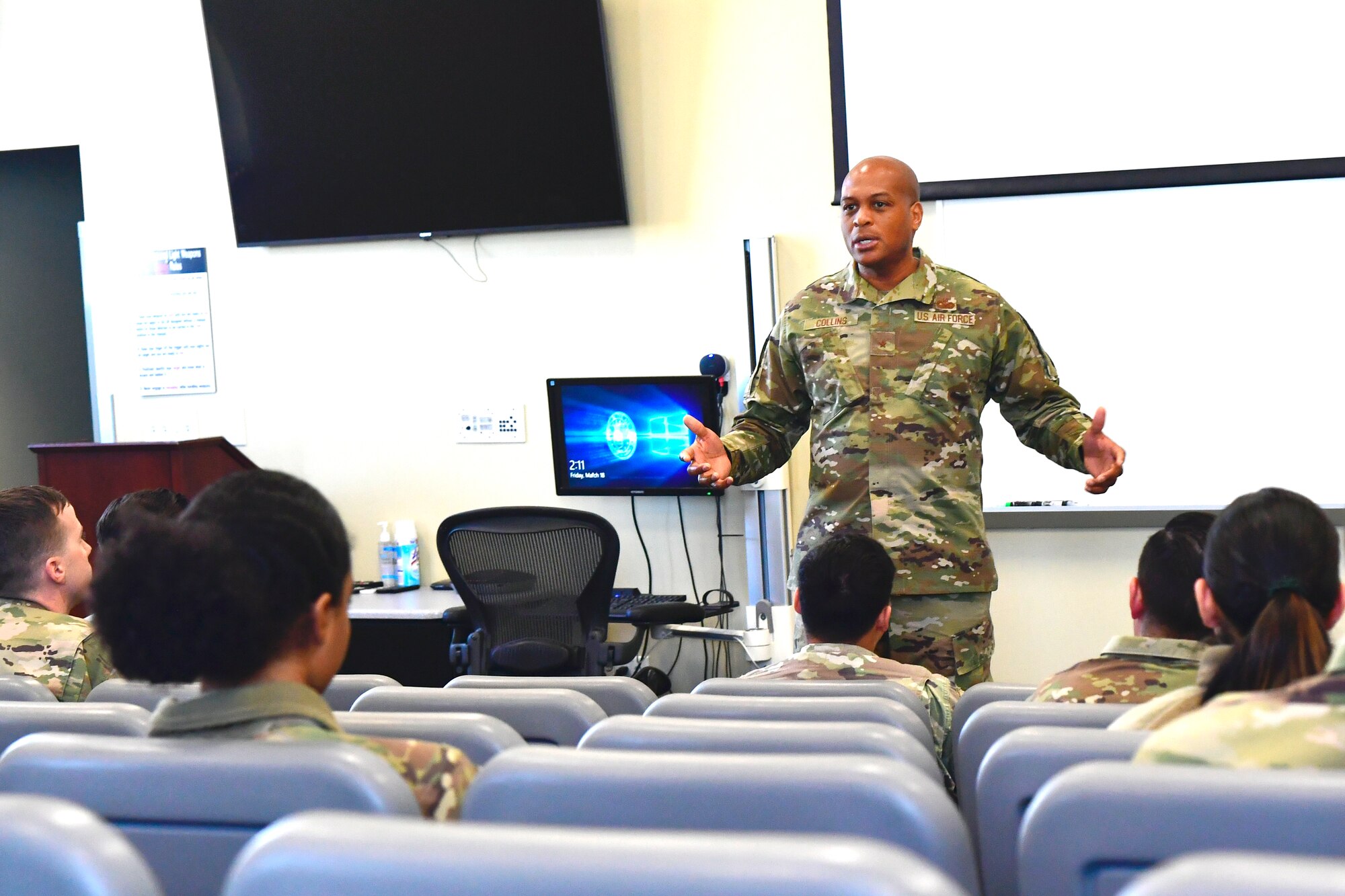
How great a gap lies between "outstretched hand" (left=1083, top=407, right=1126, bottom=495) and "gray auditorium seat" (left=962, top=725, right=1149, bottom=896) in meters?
1.51

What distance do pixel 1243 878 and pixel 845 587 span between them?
1.82 metres

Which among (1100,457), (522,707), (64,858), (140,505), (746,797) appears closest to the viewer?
(64,858)

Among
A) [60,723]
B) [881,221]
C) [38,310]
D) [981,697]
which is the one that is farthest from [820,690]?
[38,310]

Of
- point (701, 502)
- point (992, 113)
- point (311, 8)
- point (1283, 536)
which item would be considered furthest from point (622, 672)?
point (1283, 536)

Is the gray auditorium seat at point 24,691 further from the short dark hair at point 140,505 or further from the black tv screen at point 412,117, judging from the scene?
the black tv screen at point 412,117

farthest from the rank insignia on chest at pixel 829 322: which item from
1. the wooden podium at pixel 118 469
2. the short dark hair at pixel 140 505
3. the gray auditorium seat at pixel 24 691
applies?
the wooden podium at pixel 118 469

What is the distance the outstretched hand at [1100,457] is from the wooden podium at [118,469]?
2.97m

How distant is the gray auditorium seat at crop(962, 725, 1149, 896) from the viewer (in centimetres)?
121

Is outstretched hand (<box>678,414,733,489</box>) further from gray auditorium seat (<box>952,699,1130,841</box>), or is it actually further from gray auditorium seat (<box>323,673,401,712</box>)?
gray auditorium seat (<box>952,699,1130,841</box>)

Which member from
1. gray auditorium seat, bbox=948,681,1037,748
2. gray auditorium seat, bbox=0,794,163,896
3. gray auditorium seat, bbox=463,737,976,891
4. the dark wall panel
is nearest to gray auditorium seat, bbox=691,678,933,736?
gray auditorium seat, bbox=948,681,1037,748

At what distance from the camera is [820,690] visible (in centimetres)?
188

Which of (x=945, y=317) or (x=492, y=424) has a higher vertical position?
(x=945, y=317)

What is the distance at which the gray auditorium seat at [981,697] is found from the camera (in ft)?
6.31

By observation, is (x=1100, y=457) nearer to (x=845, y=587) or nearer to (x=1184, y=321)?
(x=845, y=587)
